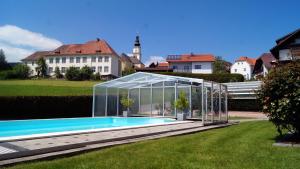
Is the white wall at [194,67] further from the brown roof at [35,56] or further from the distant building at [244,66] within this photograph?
the brown roof at [35,56]

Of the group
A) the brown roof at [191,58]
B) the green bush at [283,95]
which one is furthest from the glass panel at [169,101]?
the brown roof at [191,58]

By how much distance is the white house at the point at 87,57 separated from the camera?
6056cm

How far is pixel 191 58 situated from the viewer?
62.0m

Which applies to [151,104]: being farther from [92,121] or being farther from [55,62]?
[55,62]

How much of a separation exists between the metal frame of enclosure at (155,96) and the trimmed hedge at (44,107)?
1.54m

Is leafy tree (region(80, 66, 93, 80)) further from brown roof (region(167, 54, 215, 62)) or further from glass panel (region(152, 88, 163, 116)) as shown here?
glass panel (region(152, 88, 163, 116))

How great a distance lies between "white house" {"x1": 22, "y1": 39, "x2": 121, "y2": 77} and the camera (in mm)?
60556

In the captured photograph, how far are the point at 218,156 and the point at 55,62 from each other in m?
62.2

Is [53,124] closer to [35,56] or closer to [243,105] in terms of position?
[243,105]

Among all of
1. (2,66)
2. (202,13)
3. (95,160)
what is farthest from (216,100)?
(2,66)

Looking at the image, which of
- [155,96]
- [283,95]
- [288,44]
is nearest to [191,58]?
[288,44]

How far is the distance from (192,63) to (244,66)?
85.2 feet

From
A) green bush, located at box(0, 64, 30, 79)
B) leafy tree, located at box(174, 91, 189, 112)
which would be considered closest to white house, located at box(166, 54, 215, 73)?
green bush, located at box(0, 64, 30, 79)

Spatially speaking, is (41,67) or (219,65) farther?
(219,65)
